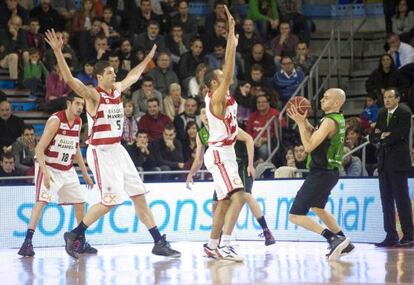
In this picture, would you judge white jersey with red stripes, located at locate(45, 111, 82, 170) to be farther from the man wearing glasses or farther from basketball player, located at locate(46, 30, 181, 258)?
the man wearing glasses

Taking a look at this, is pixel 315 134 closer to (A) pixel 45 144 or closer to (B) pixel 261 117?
(A) pixel 45 144

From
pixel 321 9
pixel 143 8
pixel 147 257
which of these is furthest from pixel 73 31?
pixel 147 257

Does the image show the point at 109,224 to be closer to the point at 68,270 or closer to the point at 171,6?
the point at 68,270

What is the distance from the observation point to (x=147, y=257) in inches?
549

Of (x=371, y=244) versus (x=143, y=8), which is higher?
(x=143, y=8)

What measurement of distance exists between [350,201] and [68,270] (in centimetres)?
517

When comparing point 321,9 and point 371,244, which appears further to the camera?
point 321,9

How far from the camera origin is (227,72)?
1272 cm

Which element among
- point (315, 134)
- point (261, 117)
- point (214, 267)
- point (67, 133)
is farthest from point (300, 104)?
point (261, 117)

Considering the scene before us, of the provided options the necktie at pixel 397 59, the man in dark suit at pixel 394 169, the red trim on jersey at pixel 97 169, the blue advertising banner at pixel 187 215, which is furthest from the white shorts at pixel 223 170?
the necktie at pixel 397 59

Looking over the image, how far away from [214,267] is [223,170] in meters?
1.40

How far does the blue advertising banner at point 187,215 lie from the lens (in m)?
16.0

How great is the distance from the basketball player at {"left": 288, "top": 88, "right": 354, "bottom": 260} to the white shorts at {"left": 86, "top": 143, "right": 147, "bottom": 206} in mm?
2010

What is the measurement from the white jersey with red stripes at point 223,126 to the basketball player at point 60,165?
80.7 inches
